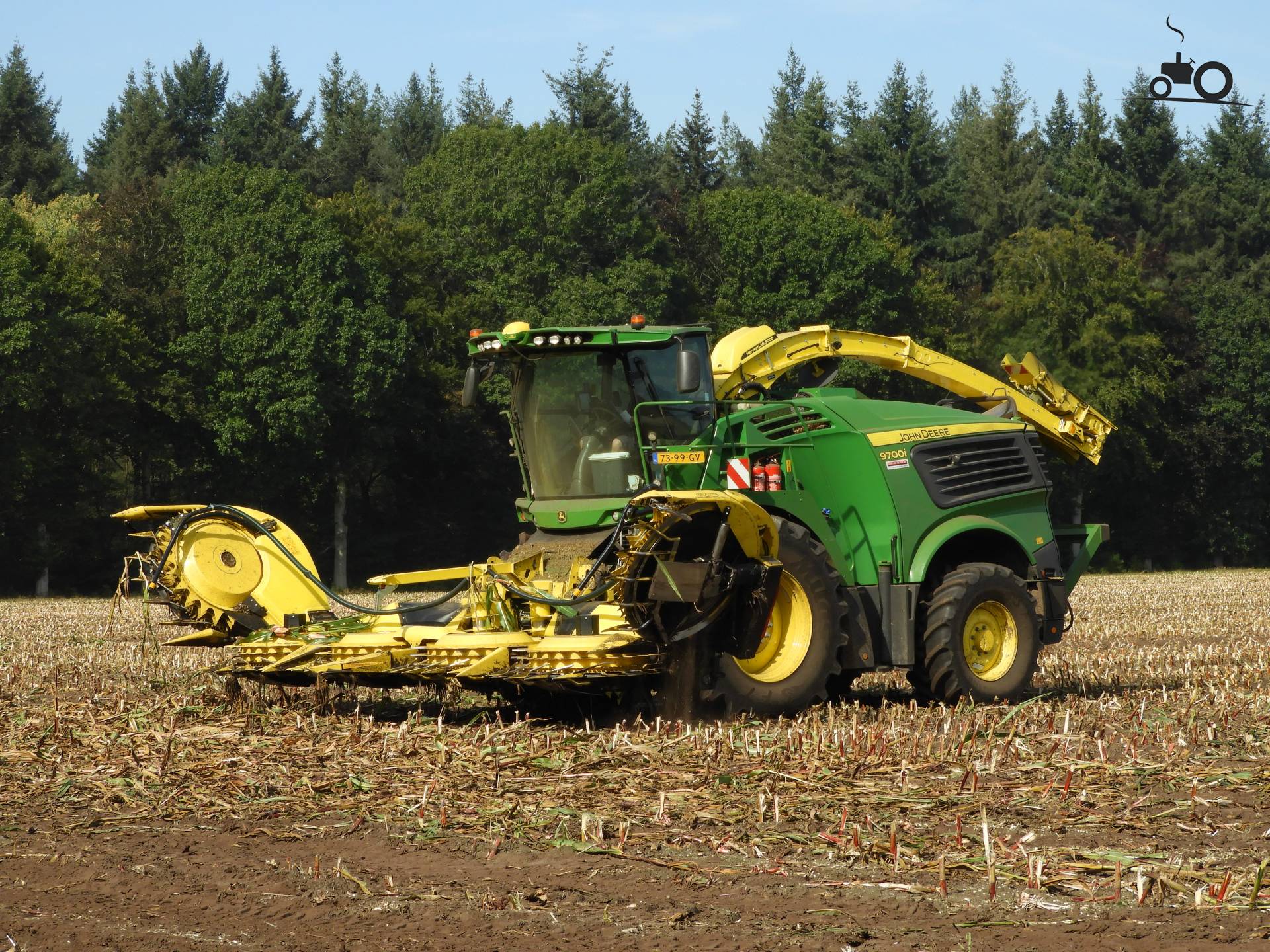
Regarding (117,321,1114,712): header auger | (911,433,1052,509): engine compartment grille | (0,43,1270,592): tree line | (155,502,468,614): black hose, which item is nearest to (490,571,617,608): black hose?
(117,321,1114,712): header auger

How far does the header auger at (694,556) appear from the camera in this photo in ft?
28.7

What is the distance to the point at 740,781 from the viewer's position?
7.24 meters

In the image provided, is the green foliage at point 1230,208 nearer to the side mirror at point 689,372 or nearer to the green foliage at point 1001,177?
the green foliage at point 1001,177

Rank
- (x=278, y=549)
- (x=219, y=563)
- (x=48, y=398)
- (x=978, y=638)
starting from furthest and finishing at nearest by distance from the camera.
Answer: (x=48, y=398), (x=978, y=638), (x=278, y=549), (x=219, y=563)

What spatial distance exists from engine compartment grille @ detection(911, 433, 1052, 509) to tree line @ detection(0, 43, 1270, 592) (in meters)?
26.8

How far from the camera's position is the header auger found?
8.73m

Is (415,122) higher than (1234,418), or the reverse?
(415,122)

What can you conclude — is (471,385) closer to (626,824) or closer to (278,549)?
(278,549)

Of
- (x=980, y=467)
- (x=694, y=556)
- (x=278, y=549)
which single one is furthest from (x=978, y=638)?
(x=278, y=549)

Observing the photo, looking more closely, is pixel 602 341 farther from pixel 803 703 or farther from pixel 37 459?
pixel 37 459

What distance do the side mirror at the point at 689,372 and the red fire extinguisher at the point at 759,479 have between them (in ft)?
2.89

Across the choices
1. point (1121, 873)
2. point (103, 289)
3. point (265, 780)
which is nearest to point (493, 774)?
point (265, 780)

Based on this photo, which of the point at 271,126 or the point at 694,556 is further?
the point at 271,126

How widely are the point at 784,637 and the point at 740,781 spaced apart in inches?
91.9
